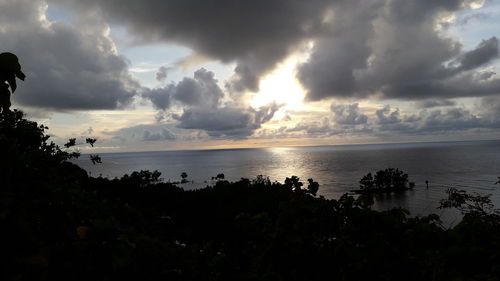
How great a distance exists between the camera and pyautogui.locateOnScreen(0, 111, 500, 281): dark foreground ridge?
6.51ft

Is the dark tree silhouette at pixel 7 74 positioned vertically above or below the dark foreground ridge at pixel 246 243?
above

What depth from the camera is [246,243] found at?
169 inches

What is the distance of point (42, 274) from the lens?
1.70 metres

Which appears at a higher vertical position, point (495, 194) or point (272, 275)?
point (272, 275)

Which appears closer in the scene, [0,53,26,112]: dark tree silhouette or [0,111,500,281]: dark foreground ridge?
[0,53,26,112]: dark tree silhouette

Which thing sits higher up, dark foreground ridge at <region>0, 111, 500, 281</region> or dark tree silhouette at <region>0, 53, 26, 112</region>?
dark tree silhouette at <region>0, 53, 26, 112</region>

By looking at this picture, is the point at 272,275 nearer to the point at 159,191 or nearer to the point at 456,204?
the point at 456,204

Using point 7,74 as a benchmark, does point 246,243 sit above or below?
below

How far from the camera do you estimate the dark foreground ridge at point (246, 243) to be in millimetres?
1985

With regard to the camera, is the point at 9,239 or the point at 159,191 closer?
the point at 9,239

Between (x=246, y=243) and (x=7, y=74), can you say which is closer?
(x=7, y=74)

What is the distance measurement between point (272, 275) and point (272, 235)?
0.52m

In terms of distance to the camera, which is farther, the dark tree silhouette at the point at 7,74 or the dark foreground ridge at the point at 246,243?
the dark foreground ridge at the point at 246,243

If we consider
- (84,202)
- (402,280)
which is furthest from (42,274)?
(402,280)
